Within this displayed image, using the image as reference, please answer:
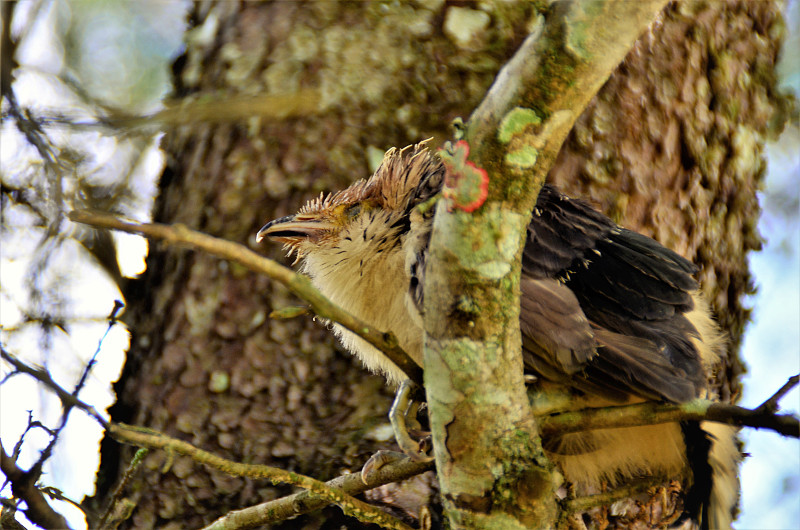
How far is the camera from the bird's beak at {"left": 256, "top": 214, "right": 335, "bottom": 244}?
8.01 feet

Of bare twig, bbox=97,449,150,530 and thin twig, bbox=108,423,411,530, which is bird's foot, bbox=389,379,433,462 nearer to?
thin twig, bbox=108,423,411,530

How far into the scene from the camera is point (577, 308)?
73.9 inches

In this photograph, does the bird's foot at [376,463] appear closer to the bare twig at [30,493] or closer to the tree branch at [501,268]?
the tree branch at [501,268]

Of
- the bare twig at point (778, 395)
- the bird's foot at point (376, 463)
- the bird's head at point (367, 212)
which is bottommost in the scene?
the bare twig at point (778, 395)

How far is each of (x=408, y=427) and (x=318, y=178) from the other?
1.10 metres

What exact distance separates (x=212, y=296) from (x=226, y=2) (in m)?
1.37

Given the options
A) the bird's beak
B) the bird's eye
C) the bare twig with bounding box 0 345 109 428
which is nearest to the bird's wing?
the bird's eye

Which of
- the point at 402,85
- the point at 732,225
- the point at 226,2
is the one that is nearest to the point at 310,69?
the point at 402,85

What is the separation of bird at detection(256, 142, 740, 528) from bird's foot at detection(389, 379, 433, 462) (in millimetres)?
118

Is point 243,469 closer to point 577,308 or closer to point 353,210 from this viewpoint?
point 577,308

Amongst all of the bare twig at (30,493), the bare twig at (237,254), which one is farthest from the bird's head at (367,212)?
the bare twig at (30,493)

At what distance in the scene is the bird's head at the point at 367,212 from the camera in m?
2.29

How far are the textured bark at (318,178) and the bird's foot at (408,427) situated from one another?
0.31 metres

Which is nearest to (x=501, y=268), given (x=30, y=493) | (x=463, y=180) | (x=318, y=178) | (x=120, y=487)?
(x=463, y=180)
